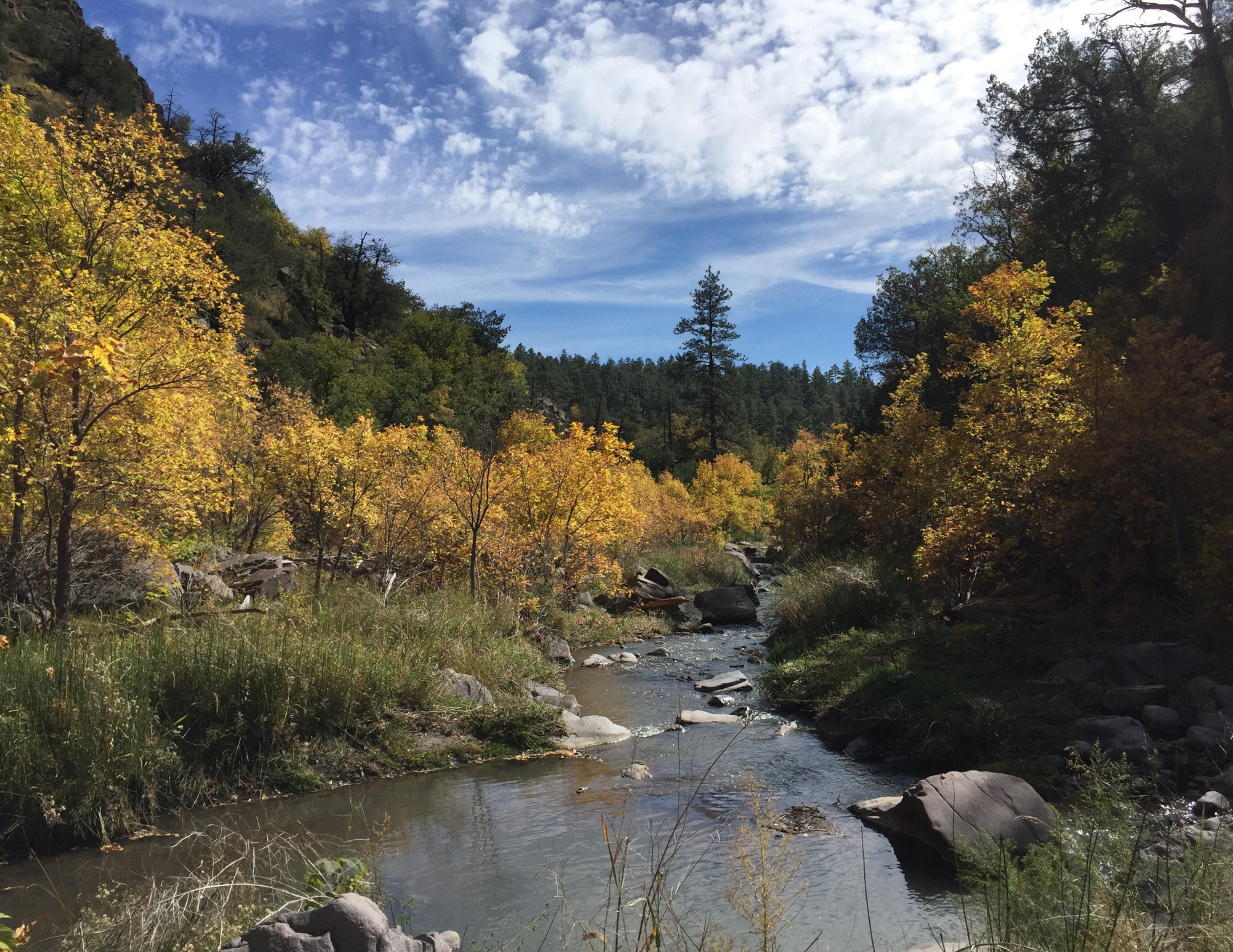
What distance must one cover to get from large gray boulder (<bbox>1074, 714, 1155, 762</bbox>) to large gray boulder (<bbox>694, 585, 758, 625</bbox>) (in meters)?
12.0

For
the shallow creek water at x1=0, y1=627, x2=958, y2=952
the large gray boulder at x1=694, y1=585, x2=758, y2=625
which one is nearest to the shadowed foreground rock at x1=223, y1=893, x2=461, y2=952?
the shallow creek water at x1=0, y1=627, x2=958, y2=952

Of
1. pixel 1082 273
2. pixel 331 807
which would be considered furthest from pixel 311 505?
pixel 1082 273

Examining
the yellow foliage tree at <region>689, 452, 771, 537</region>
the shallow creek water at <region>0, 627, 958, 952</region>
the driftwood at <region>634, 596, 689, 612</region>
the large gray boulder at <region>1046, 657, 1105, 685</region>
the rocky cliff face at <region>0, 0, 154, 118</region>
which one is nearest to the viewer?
the shallow creek water at <region>0, 627, 958, 952</region>

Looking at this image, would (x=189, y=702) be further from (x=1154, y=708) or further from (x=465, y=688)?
(x=1154, y=708)

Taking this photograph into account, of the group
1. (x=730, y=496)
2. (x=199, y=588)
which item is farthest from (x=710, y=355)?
(x=199, y=588)

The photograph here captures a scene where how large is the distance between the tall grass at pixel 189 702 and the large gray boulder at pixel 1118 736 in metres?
6.64

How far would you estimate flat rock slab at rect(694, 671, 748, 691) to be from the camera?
1240 centimetres

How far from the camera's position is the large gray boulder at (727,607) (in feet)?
66.5

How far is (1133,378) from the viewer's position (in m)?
10.5

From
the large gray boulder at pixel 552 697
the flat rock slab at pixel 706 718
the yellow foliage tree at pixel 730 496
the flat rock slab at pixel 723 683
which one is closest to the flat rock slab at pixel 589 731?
the large gray boulder at pixel 552 697

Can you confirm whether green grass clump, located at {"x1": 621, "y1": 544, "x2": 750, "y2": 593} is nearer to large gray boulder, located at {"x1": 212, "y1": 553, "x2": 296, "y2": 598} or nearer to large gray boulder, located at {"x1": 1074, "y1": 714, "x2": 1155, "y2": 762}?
large gray boulder, located at {"x1": 212, "y1": 553, "x2": 296, "y2": 598}

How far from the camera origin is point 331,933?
3.35 m

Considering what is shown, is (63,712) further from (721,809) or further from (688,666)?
(688,666)

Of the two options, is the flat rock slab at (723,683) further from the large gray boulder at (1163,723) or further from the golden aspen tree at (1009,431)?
the large gray boulder at (1163,723)
